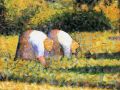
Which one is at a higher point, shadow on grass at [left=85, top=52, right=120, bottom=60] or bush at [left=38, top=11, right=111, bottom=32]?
bush at [left=38, top=11, right=111, bottom=32]

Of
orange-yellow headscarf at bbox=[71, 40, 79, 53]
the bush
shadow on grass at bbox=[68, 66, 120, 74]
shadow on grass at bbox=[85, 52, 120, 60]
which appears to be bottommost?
shadow on grass at bbox=[68, 66, 120, 74]

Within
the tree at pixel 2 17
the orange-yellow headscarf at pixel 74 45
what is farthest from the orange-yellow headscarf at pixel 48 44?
the tree at pixel 2 17

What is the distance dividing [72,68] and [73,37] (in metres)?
0.47

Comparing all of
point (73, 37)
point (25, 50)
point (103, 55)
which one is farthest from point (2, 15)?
point (103, 55)

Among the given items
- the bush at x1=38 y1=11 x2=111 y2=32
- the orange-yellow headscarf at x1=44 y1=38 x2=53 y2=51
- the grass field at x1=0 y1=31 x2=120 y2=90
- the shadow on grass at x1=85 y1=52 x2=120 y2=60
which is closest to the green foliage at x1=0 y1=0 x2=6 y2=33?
the grass field at x1=0 y1=31 x2=120 y2=90

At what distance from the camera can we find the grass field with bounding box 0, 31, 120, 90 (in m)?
8.48

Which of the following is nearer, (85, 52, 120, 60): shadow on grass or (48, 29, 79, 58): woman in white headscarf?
(85, 52, 120, 60): shadow on grass

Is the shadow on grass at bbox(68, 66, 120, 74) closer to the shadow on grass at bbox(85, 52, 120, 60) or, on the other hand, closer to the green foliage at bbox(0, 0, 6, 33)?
the shadow on grass at bbox(85, 52, 120, 60)

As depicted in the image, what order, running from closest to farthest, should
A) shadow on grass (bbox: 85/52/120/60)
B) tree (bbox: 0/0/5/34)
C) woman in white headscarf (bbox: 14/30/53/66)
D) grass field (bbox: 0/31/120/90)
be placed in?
grass field (bbox: 0/31/120/90), shadow on grass (bbox: 85/52/120/60), woman in white headscarf (bbox: 14/30/53/66), tree (bbox: 0/0/5/34)

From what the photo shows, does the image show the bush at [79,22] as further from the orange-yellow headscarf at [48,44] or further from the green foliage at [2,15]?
the green foliage at [2,15]

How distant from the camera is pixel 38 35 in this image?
877 centimetres

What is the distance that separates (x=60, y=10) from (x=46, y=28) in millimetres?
340

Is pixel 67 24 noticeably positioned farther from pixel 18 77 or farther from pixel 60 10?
pixel 18 77

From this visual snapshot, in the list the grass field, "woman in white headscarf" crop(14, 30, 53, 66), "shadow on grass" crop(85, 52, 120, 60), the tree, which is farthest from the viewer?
the tree
